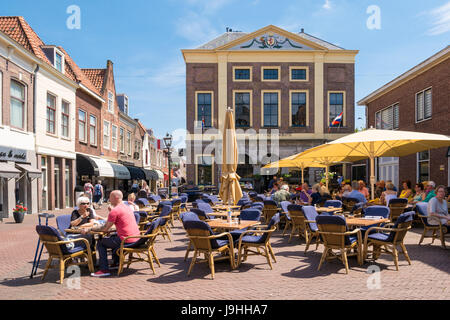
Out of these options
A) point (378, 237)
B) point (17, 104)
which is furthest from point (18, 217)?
point (378, 237)

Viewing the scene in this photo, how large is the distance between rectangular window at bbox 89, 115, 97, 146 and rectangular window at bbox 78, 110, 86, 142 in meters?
0.84

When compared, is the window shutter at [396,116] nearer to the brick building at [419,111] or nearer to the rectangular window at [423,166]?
the brick building at [419,111]

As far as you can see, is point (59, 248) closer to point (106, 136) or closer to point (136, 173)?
point (106, 136)

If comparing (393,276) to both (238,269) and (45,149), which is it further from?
(45,149)

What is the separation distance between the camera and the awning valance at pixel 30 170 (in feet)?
47.0

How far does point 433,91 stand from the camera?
53.2 ft

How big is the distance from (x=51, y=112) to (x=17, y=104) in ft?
9.23

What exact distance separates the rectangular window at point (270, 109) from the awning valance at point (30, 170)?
18634mm

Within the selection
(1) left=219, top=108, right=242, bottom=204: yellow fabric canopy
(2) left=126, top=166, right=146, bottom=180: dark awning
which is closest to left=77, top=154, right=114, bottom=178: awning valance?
(2) left=126, top=166, right=146, bottom=180: dark awning

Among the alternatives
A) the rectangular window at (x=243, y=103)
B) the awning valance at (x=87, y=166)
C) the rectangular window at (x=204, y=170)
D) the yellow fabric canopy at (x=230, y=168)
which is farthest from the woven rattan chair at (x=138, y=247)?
the rectangular window at (x=243, y=103)

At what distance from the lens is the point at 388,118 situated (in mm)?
21375

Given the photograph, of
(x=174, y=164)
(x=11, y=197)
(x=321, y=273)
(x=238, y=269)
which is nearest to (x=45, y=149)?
(x=11, y=197)

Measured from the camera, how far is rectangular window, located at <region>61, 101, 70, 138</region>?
62.4 ft
